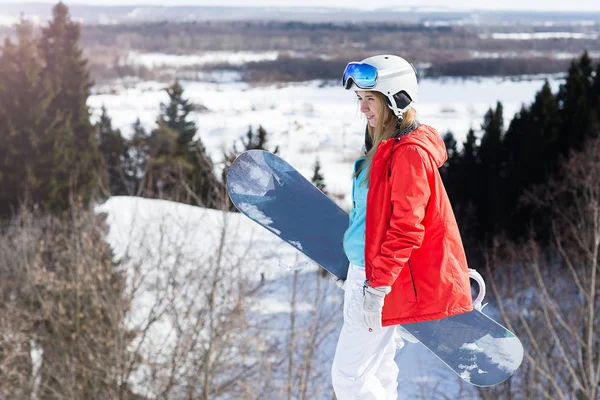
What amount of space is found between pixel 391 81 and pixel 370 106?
0.51 ft

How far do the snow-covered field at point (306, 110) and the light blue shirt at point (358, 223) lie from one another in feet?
89.5

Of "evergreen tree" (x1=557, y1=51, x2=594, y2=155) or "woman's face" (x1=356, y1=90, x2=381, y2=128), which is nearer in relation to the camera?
"woman's face" (x1=356, y1=90, x2=381, y2=128)

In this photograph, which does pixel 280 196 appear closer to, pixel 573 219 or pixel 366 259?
pixel 366 259

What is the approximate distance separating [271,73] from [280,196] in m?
94.5

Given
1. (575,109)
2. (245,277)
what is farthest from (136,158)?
(575,109)

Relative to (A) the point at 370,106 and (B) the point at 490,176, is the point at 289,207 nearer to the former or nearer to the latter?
(A) the point at 370,106

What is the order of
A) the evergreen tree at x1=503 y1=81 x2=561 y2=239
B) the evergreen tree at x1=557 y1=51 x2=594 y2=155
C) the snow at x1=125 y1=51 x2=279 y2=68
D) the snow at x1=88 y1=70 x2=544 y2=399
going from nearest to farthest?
the snow at x1=88 y1=70 x2=544 y2=399
the evergreen tree at x1=557 y1=51 x2=594 y2=155
the evergreen tree at x1=503 y1=81 x2=561 y2=239
the snow at x1=125 y1=51 x2=279 y2=68

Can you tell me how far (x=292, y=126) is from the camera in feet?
171

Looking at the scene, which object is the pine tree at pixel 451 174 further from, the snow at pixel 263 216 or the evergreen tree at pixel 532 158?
the snow at pixel 263 216

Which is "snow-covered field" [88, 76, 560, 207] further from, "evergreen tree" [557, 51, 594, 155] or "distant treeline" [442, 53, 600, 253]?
"evergreen tree" [557, 51, 594, 155]

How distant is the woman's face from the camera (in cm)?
294

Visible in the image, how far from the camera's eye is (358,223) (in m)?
3.04

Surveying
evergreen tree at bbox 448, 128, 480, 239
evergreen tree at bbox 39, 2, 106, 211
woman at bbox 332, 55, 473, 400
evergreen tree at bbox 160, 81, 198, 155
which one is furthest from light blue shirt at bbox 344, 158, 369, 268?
evergreen tree at bbox 160, 81, 198, 155

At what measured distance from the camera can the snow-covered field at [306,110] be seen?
150 ft
